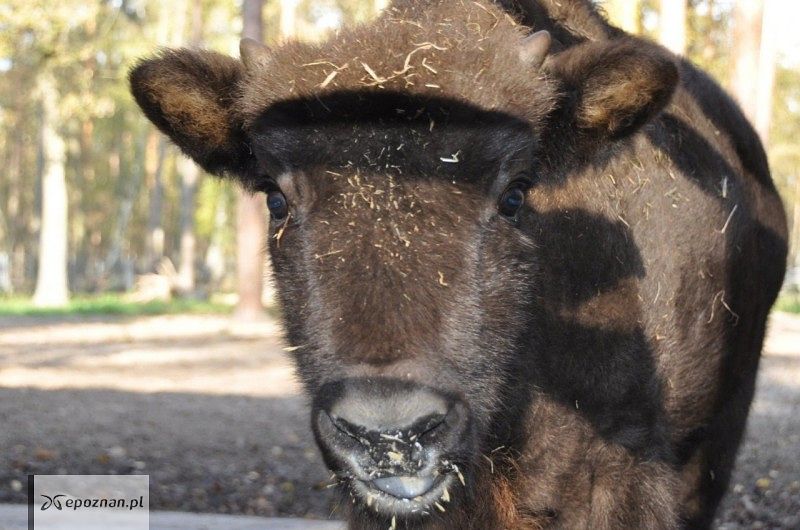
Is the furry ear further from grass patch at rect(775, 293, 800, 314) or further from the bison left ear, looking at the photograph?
grass patch at rect(775, 293, 800, 314)

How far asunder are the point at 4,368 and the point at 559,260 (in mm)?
14178

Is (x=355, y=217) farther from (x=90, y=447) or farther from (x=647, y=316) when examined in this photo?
(x=90, y=447)

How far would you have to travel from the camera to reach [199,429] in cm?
1179

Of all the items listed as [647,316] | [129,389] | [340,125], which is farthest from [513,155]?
[129,389]

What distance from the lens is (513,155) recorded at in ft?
14.7

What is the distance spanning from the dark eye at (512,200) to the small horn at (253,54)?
1.39 meters

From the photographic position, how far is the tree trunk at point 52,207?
115 feet

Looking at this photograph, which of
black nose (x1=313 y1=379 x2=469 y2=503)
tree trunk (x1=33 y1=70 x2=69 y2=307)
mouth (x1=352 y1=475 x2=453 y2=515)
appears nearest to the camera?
black nose (x1=313 y1=379 x2=469 y2=503)

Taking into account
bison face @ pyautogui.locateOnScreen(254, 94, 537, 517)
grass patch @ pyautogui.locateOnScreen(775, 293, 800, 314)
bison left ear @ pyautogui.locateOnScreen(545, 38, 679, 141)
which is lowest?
grass patch @ pyautogui.locateOnScreen(775, 293, 800, 314)

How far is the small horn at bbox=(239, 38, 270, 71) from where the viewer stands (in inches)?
197

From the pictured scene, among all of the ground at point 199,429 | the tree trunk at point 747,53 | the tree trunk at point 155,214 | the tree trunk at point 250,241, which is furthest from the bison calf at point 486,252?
the tree trunk at point 155,214

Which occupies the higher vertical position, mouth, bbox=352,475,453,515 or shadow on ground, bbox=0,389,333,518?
mouth, bbox=352,475,453,515

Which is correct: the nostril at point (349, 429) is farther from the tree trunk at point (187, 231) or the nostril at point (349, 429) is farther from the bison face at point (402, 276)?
the tree trunk at point (187, 231)

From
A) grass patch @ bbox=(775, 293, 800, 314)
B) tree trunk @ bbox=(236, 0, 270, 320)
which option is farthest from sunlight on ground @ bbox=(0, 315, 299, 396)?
grass patch @ bbox=(775, 293, 800, 314)
